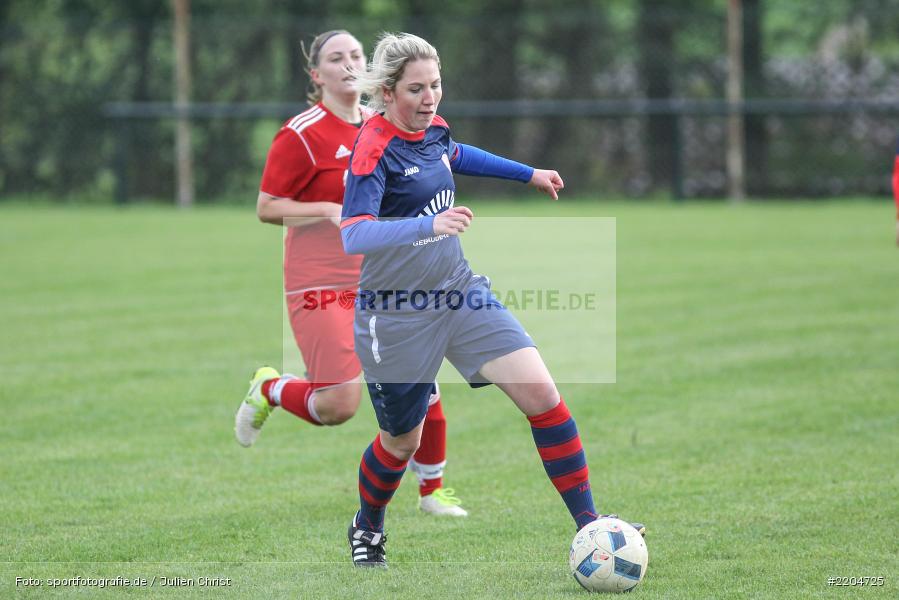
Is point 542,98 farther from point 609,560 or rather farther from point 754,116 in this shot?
point 609,560

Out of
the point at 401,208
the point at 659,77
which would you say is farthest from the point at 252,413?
the point at 659,77

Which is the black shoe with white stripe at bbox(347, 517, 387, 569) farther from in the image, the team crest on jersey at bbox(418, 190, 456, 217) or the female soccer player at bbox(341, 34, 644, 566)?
the team crest on jersey at bbox(418, 190, 456, 217)

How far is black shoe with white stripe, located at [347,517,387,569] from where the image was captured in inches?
186

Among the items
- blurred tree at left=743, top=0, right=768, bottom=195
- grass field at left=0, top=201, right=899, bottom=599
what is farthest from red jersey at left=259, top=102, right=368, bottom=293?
blurred tree at left=743, top=0, right=768, bottom=195

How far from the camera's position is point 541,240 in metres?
16.1

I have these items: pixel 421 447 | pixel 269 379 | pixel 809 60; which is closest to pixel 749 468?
pixel 421 447

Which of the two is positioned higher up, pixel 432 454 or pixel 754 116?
pixel 754 116

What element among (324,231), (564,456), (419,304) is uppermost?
(324,231)

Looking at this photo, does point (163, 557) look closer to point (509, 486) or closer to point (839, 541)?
point (509, 486)

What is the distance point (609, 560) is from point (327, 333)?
2020 mm

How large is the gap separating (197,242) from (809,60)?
37.7ft

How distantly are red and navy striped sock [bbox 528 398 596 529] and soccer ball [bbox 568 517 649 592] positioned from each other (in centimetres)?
20

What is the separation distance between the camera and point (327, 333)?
5762 mm

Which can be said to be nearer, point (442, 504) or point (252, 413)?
point (442, 504)
